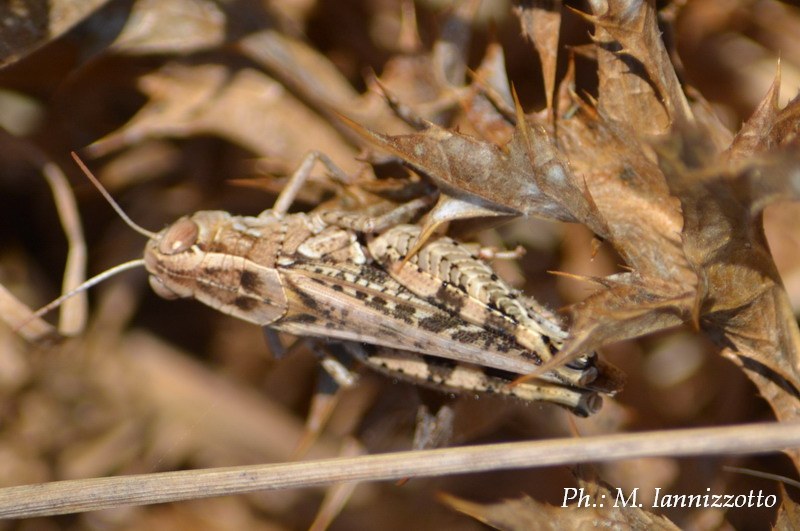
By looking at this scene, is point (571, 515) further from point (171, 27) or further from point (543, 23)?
point (171, 27)

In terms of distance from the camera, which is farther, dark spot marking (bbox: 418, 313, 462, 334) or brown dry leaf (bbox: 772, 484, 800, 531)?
dark spot marking (bbox: 418, 313, 462, 334)

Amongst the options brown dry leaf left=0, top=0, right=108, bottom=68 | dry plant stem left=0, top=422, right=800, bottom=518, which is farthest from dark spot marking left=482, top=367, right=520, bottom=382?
brown dry leaf left=0, top=0, right=108, bottom=68

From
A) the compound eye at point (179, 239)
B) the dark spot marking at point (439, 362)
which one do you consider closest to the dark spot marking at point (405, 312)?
the dark spot marking at point (439, 362)

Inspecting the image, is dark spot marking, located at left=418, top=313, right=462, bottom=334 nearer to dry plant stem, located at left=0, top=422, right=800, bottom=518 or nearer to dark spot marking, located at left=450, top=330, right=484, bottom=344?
dark spot marking, located at left=450, top=330, right=484, bottom=344

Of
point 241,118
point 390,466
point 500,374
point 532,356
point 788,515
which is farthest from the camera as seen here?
point 241,118

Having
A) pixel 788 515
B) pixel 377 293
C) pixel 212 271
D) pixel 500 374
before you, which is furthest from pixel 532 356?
pixel 212 271

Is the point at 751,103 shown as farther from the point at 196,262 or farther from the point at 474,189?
the point at 196,262

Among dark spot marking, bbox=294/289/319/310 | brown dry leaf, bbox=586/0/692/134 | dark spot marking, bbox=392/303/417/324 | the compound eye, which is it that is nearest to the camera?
brown dry leaf, bbox=586/0/692/134
